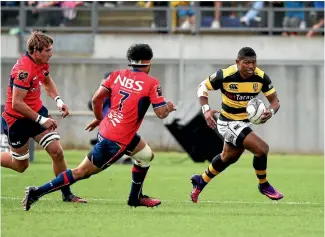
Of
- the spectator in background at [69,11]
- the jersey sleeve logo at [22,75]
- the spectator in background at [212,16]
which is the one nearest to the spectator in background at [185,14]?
the spectator in background at [212,16]

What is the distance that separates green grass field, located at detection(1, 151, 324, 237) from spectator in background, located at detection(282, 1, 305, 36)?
862 cm

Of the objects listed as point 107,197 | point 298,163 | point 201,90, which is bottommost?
point 298,163

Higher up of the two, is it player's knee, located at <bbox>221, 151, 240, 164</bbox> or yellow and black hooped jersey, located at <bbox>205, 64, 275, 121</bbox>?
yellow and black hooped jersey, located at <bbox>205, 64, 275, 121</bbox>

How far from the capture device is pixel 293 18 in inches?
1118

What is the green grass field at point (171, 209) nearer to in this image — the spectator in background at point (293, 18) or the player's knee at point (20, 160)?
the player's knee at point (20, 160)

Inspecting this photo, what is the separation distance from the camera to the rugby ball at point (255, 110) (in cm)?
1370

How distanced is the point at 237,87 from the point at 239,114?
35 centimetres

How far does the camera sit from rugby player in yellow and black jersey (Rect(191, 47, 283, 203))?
45.1ft

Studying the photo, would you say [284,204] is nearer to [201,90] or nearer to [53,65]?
[201,90]

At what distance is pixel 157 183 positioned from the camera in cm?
1734

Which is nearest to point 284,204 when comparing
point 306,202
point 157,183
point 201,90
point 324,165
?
point 306,202

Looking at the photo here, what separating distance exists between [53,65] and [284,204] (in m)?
15.5

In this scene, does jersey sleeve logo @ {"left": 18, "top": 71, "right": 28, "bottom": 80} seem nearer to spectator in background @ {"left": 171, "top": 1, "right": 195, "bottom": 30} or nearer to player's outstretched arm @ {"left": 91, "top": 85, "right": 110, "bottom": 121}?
player's outstretched arm @ {"left": 91, "top": 85, "right": 110, "bottom": 121}

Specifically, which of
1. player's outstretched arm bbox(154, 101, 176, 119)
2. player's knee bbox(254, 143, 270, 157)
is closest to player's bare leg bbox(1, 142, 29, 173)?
player's outstretched arm bbox(154, 101, 176, 119)
